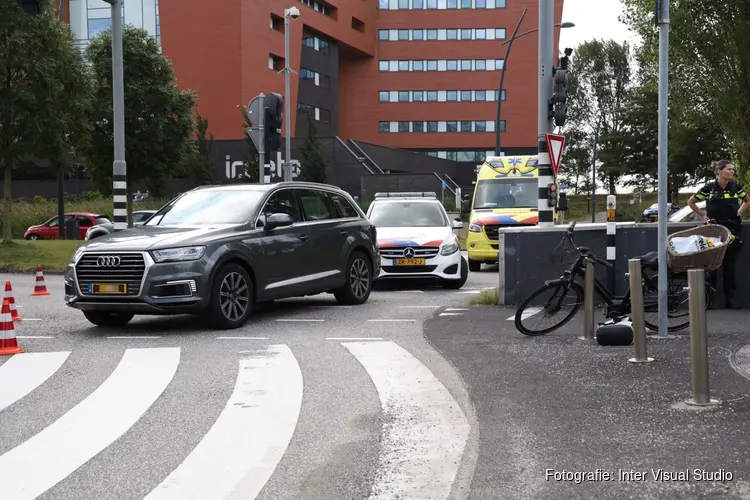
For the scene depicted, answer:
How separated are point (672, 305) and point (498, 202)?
11750 mm

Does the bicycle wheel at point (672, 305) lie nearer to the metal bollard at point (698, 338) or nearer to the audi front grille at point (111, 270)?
the metal bollard at point (698, 338)

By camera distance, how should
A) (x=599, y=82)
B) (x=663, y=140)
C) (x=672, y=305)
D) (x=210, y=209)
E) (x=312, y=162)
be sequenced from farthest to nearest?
(x=599, y=82) < (x=312, y=162) < (x=210, y=209) < (x=672, y=305) < (x=663, y=140)

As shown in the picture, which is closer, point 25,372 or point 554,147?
point 25,372

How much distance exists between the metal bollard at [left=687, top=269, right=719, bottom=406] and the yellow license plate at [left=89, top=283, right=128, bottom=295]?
20.7 ft

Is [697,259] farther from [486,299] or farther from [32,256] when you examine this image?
[32,256]

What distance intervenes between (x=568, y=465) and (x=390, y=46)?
2958 inches

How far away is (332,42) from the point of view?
70812mm

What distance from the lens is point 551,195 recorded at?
1392 cm

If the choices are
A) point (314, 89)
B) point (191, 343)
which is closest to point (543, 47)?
point (191, 343)

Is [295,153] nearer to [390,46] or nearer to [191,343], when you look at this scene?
[390,46]

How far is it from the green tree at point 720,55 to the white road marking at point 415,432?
2561 centimetres

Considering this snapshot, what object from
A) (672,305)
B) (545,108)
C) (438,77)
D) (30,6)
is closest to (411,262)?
(545,108)

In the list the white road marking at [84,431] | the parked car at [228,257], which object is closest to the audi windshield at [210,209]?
the parked car at [228,257]

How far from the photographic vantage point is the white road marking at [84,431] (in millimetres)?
4820
